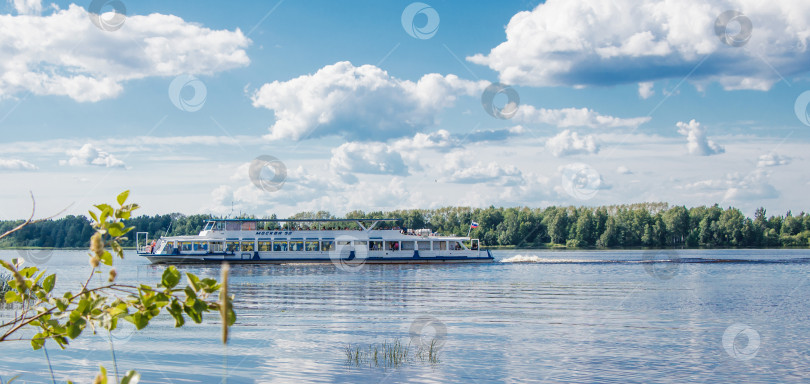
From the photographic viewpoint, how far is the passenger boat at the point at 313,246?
65562mm

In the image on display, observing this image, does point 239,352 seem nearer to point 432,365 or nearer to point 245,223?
point 432,365

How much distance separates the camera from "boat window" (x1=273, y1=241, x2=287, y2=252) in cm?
6712

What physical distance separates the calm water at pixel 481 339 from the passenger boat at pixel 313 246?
95.1ft

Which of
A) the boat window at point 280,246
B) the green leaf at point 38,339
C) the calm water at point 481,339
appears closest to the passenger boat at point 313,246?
the boat window at point 280,246

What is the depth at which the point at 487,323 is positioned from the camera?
23125 millimetres

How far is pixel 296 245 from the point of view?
6762cm

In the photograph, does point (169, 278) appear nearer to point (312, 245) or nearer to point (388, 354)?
point (388, 354)

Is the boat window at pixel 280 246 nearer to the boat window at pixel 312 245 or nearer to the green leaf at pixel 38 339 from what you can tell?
the boat window at pixel 312 245

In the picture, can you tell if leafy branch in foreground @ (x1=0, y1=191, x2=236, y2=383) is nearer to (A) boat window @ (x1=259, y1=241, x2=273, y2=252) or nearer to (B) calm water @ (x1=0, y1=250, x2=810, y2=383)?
(B) calm water @ (x1=0, y1=250, x2=810, y2=383)

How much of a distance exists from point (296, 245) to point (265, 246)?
2.94m

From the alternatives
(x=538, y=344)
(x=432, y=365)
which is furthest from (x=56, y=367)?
(x=538, y=344)

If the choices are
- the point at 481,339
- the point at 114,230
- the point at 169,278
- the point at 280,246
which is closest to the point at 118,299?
the point at 114,230

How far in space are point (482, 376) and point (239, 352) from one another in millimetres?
6487

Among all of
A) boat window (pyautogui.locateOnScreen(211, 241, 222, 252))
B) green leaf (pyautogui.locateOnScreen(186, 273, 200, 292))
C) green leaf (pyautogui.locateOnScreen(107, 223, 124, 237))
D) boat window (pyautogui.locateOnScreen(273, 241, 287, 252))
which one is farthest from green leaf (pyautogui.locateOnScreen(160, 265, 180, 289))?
boat window (pyautogui.locateOnScreen(211, 241, 222, 252))
